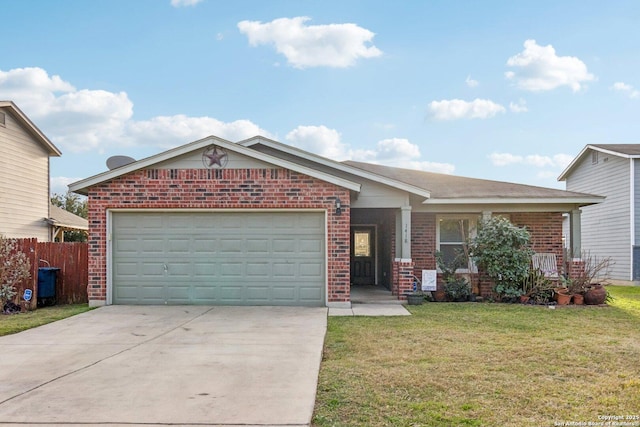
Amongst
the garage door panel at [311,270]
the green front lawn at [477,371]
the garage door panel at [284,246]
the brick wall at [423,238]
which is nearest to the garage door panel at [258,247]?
the garage door panel at [284,246]

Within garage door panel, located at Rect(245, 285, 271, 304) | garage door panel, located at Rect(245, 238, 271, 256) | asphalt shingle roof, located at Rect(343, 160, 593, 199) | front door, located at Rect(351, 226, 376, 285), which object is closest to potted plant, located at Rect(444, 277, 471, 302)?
asphalt shingle roof, located at Rect(343, 160, 593, 199)

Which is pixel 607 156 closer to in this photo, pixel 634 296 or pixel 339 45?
pixel 634 296

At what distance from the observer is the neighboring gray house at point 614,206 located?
19109 mm

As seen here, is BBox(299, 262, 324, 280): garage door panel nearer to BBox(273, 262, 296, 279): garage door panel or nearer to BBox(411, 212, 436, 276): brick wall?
BBox(273, 262, 296, 279): garage door panel

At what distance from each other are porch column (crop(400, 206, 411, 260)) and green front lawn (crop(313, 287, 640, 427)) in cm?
260

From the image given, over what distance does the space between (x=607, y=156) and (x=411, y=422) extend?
791 inches

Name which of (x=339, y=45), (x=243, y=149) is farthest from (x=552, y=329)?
(x=339, y=45)

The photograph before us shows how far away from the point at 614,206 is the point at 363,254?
33.7 feet

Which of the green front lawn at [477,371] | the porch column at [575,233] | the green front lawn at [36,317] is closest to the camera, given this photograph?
the green front lawn at [477,371]

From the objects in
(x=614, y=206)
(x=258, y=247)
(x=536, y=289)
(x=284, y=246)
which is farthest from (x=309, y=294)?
(x=614, y=206)

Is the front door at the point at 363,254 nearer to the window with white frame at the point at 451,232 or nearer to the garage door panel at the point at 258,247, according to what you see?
the window with white frame at the point at 451,232

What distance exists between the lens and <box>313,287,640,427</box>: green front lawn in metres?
4.65

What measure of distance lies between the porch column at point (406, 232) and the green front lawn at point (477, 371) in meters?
2.60

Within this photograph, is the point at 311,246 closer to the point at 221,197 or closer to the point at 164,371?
the point at 221,197
